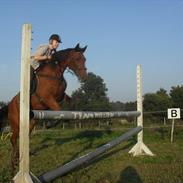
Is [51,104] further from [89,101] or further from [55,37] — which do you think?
[89,101]

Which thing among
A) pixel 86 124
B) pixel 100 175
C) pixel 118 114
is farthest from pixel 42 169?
pixel 86 124

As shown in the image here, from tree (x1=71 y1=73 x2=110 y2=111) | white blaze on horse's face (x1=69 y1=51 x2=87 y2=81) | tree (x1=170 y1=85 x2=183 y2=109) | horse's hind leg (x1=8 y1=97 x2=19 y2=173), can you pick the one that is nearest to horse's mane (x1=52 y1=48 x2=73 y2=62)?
white blaze on horse's face (x1=69 y1=51 x2=87 y2=81)

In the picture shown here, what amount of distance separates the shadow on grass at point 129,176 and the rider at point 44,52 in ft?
7.17

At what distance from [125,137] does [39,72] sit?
1886 millimetres

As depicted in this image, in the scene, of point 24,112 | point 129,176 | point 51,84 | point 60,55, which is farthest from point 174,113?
point 24,112

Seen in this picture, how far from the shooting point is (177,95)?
3709cm

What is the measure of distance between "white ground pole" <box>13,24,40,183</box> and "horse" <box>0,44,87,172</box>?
2.88m

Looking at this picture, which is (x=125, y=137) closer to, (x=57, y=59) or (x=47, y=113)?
(x=57, y=59)

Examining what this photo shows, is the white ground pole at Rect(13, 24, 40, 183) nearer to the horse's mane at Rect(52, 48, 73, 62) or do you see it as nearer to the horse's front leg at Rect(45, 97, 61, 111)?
the horse's front leg at Rect(45, 97, 61, 111)

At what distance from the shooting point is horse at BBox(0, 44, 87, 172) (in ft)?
21.6

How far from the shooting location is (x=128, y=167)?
6180 mm

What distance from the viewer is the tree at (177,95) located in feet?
120

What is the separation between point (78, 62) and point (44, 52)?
0.77 m

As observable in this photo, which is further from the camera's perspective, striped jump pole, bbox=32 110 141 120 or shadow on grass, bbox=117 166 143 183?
shadow on grass, bbox=117 166 143 183
